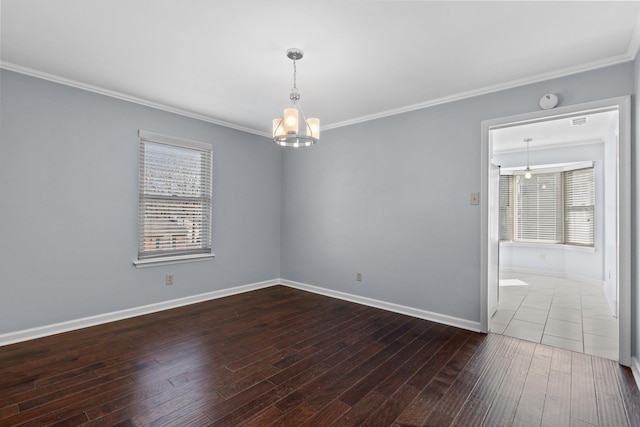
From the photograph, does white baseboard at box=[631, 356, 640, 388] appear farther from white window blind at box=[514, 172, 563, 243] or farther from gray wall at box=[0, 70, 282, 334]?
white window blind at box=[514, 172, 563, 243]

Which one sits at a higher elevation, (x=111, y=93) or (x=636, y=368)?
(x=111, y=93)

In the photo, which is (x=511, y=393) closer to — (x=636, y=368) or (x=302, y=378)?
(x=636, y=368)

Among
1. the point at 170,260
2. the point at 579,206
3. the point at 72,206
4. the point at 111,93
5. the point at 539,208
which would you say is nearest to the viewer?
the point at 72,206

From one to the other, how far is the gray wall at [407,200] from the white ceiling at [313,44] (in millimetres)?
243

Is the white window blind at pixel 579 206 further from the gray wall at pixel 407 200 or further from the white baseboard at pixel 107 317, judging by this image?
the white baseboard at pixel 107 317

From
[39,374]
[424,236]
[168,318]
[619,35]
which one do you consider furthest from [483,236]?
[39,374]

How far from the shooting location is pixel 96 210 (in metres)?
3.45

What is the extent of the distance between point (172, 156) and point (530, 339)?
4683 millimetres

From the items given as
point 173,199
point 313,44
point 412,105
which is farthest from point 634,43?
point 173,199

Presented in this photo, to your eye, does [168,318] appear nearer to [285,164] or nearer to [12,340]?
[12,340]

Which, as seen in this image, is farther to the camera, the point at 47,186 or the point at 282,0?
the point at 47,186

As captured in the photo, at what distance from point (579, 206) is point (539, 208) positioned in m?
0.74

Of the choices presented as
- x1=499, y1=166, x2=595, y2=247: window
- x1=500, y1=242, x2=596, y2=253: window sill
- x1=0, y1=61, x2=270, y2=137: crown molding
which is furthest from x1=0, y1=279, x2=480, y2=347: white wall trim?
x1=499, y1=166, x2=595, y2=247: window

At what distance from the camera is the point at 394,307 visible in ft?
13.3
